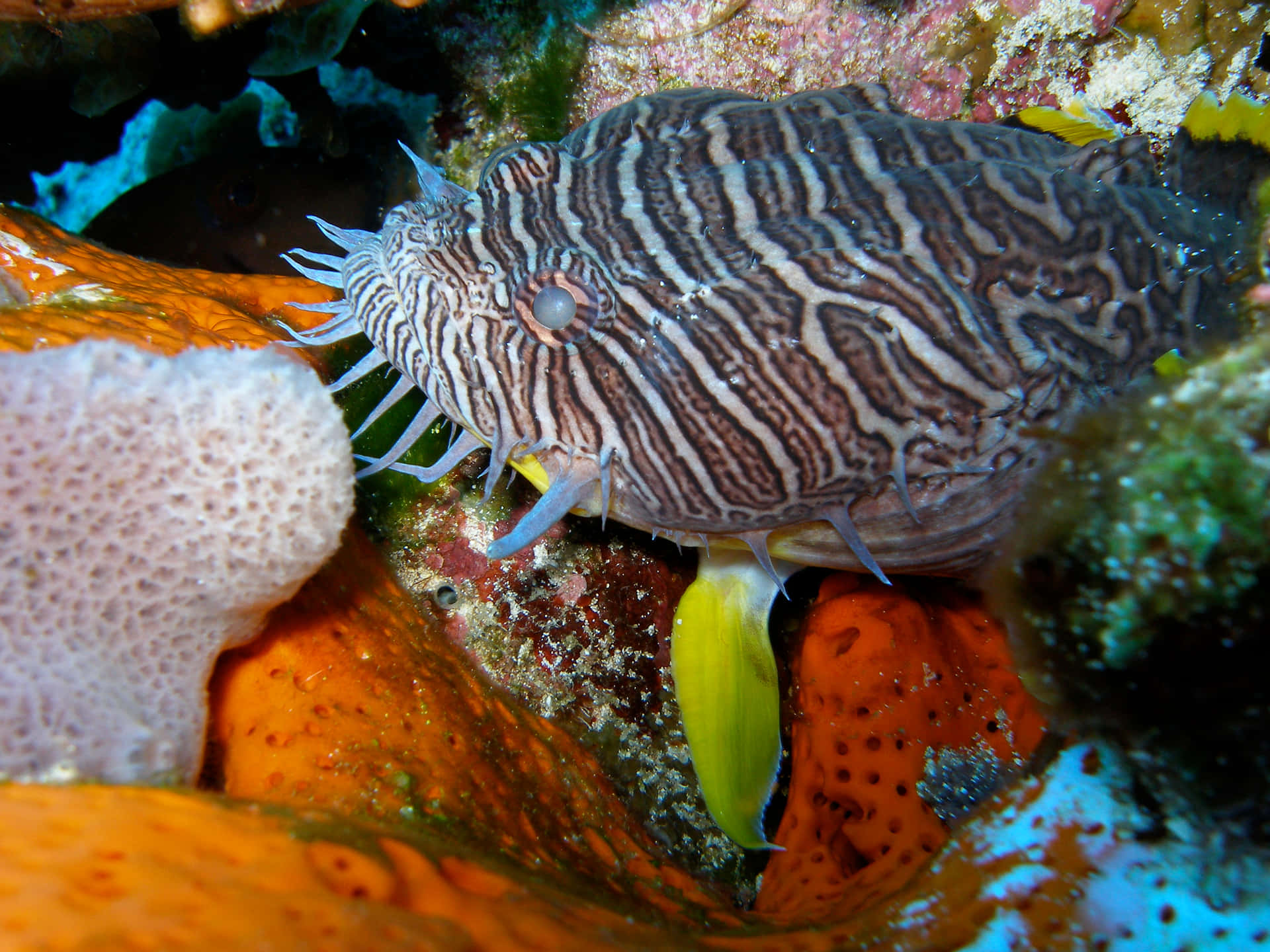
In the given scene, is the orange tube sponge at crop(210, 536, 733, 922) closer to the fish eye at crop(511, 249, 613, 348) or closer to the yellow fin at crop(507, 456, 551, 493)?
the yellow fin at crop(507, 456, 551, 493)

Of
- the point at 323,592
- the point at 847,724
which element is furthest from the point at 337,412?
the point at 847,724

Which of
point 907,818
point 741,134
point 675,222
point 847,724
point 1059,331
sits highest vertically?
point 741,134

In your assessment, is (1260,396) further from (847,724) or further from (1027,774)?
(847,724)

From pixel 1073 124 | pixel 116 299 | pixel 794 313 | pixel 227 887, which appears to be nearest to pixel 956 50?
pixel 1073 124

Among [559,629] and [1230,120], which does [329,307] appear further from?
[1230,120]

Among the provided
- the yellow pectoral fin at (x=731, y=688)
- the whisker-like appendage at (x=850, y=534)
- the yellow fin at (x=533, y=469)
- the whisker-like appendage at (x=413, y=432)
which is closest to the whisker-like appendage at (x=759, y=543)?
the whisker-like appendage at (x=850, y=534)
